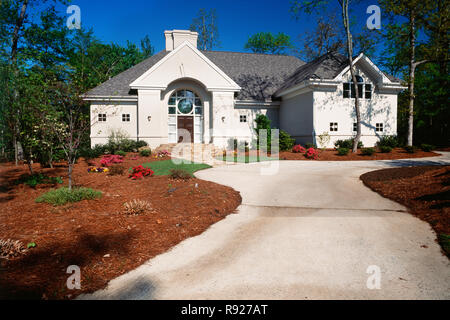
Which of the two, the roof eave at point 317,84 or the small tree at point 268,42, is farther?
the small tree at point 268,42

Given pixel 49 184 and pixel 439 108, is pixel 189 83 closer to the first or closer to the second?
pixel 49 184

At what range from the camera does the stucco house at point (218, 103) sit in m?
18.5

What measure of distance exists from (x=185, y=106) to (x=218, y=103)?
287 cm

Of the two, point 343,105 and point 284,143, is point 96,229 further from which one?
point 343,105

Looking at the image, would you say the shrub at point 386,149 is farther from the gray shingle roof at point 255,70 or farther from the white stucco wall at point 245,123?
the gray shingle roof at point 255,70

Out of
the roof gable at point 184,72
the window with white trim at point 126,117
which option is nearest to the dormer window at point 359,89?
the roof gable at point 184,72

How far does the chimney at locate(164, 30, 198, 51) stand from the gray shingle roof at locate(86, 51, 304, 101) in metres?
0.96

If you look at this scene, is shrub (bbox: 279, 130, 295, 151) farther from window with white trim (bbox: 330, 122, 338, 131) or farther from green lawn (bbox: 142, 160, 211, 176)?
Result: green lawn (bbox: 142, 160, 211, 176)

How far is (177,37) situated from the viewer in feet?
73.0

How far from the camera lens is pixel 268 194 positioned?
7.31 m

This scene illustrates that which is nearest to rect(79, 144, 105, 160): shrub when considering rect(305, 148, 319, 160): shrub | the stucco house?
the stucco house

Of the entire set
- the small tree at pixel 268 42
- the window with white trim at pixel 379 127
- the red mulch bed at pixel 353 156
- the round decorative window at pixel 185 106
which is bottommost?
the red mulch bed at pixel 353 156
